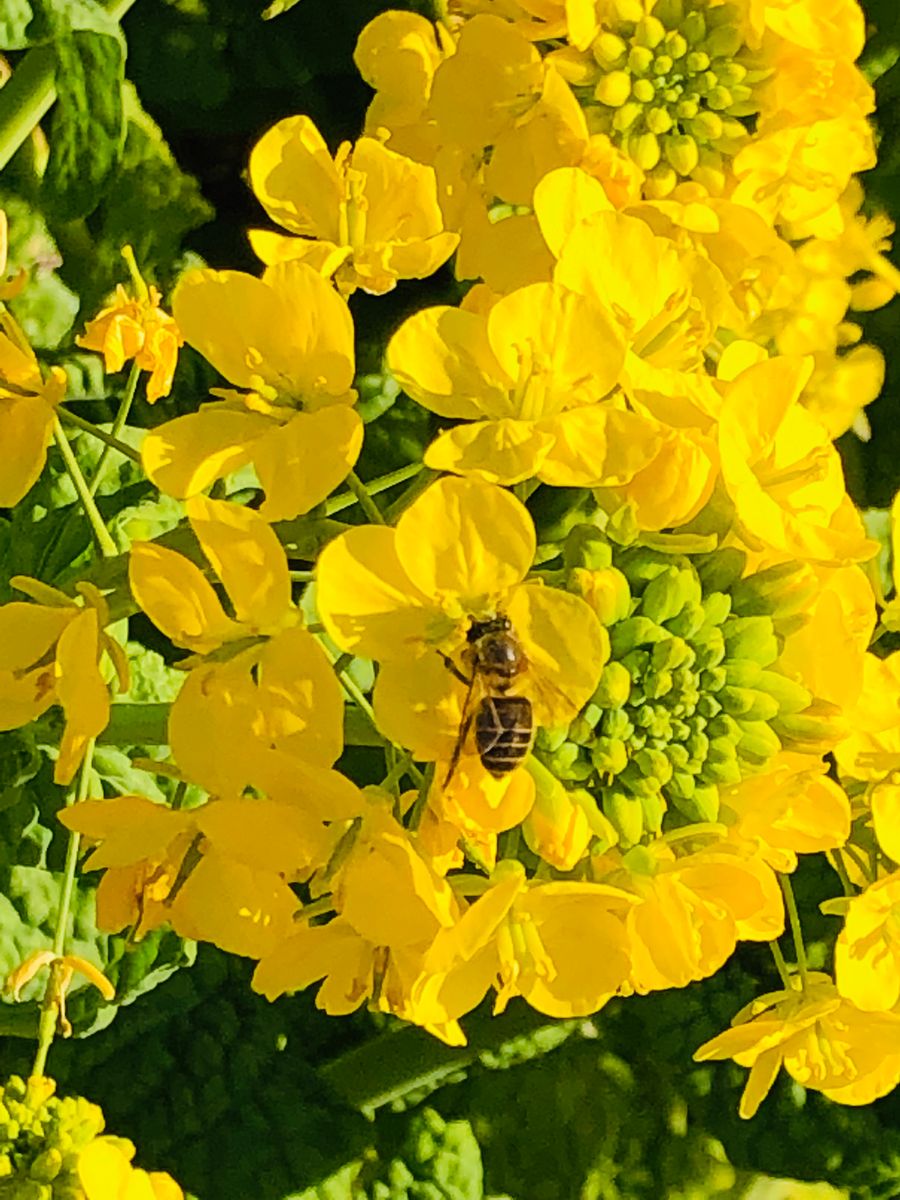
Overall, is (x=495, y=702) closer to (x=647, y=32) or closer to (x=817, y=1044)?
(x=817, y=1044)

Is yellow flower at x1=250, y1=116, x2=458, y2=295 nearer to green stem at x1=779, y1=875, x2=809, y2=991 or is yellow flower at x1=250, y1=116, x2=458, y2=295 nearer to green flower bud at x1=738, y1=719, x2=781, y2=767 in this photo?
green flower bud at x1=738, y1=719, x2=781, y2=767

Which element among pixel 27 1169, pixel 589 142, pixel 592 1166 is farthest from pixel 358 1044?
pixel 589 142

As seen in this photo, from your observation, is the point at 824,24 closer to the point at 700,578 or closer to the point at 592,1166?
the point at 700,578

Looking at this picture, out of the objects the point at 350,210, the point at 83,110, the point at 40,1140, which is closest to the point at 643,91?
the point at 350,210

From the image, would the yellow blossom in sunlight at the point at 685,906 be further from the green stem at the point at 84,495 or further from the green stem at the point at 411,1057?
the green stem at the point at 411,1057

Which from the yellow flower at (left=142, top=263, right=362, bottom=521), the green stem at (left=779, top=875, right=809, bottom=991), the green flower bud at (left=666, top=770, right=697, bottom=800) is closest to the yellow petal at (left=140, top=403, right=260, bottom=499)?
the yellow flower at (left=142, top=263, right=362, bottom=521)

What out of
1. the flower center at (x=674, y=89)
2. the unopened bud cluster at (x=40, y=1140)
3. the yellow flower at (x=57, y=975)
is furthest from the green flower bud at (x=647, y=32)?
the unopened bud cluster at (x=40, y=1140)
